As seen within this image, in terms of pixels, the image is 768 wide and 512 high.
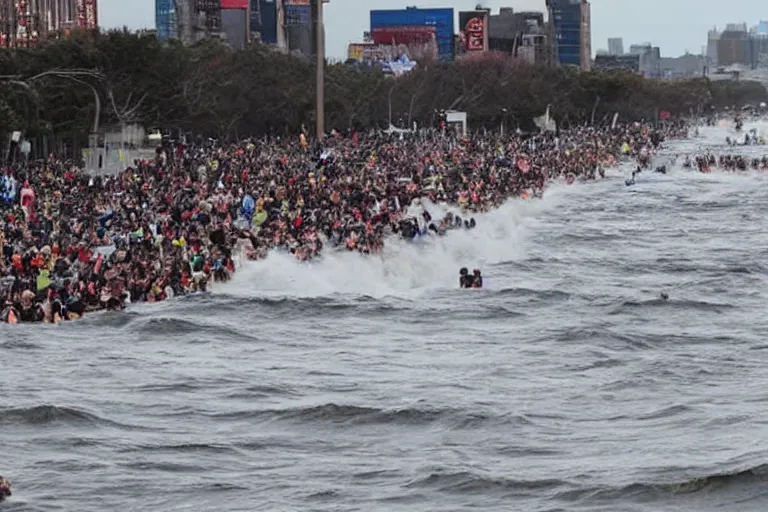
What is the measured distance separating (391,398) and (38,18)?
426 ft

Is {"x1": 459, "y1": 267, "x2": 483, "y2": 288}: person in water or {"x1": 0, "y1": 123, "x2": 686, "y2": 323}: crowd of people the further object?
{"x1": 459, "y1": 267, "x2": 483, "y2": 288}: person in water

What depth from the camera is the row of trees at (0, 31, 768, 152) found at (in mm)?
95688

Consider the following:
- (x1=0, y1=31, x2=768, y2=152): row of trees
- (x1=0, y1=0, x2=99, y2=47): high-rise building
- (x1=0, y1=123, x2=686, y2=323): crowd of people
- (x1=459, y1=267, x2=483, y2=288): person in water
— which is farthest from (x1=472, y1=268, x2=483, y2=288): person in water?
(x1=0, y1=0, x2=99, y2=47): high-rise building

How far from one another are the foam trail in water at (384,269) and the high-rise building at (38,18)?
6529 centimetres

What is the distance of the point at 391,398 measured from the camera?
31.3 metres

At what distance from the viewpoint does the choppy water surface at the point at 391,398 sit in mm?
25034

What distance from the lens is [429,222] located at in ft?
204

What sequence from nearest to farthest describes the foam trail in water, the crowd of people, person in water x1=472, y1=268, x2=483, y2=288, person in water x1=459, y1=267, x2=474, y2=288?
1. the crowd of people
2. the foam trail in water
3. person in water x1=472, y1=268, x2=483, y2=288
4. person in water x1=459, y1=267, x2=474, y2=288

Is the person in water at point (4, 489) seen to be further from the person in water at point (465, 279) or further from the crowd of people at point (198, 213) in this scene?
the person in water at point (465, 279)

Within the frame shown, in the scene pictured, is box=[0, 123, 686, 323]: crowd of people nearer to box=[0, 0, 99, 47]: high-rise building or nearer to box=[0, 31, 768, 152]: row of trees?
box=[0, 31, 768, 152]: row of trees

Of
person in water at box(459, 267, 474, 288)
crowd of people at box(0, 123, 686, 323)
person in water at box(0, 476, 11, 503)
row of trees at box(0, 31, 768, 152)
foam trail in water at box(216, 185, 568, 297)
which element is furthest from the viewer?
row of trees at box(0, 31, 768, 152)

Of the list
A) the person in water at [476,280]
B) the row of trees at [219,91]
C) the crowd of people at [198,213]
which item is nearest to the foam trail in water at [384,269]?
the crowd of people at [198,213]

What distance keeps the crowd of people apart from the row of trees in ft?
15.3

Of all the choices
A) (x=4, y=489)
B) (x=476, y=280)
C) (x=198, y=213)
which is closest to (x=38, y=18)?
(x=198, y=213)
